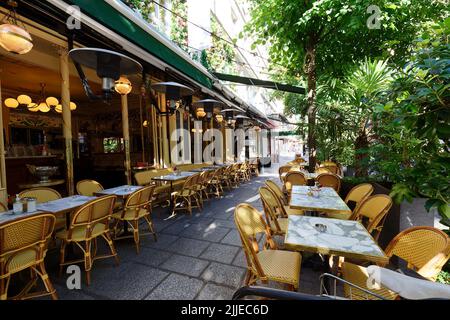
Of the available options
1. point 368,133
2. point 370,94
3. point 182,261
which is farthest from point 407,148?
point 182,261

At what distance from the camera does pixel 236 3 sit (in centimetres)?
1411

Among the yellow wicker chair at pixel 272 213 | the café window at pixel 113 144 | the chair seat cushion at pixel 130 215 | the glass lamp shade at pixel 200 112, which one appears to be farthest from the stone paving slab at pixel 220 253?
the café window at pixel 113 144

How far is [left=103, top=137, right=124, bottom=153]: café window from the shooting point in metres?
11.0

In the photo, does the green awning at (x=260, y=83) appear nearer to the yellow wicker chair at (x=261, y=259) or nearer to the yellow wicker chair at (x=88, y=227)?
the yellow wicker chair at (x=88, y=227)

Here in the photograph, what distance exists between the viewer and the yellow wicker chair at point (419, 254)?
1.56 metres

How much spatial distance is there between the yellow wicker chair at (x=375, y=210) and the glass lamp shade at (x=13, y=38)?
4502 millimetres

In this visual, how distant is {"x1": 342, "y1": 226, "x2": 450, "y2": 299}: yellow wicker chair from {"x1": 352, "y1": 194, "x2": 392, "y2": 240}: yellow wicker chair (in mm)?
559

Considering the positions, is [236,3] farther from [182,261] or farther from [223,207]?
[182,261]

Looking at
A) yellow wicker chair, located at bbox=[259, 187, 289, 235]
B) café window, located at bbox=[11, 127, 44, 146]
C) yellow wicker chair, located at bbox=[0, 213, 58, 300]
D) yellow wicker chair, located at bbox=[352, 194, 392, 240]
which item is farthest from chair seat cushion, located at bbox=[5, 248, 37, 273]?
café window, located at bbox=[11, 127, 44, 146]

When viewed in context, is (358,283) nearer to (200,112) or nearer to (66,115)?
(66,115)

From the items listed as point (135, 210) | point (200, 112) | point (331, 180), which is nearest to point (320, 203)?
point (331, 180)

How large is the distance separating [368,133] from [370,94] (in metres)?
1.11
